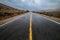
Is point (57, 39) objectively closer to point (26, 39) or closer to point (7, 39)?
point (26, 39)

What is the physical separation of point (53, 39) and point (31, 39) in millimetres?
1262

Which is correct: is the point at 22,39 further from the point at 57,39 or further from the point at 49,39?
the point at 57,39

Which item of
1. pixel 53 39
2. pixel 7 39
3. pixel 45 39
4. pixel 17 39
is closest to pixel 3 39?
pixel 7 39

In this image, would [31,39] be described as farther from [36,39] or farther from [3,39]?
[3,39]

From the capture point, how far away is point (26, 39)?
24.5ft

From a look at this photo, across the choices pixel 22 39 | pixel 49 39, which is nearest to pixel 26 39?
pixel 22 39

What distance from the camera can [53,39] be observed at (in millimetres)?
7402

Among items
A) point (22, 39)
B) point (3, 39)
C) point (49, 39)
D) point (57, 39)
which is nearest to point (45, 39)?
point (49, 39)

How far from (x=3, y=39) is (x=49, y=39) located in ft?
8.73

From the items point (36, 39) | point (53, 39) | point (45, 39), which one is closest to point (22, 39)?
point (36, 39)

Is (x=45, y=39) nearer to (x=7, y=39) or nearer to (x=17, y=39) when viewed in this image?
(x=17, y=39)

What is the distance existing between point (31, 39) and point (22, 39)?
52cm

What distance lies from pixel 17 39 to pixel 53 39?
207 centimetres

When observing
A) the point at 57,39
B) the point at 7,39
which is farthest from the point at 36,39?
the point at 7,39
